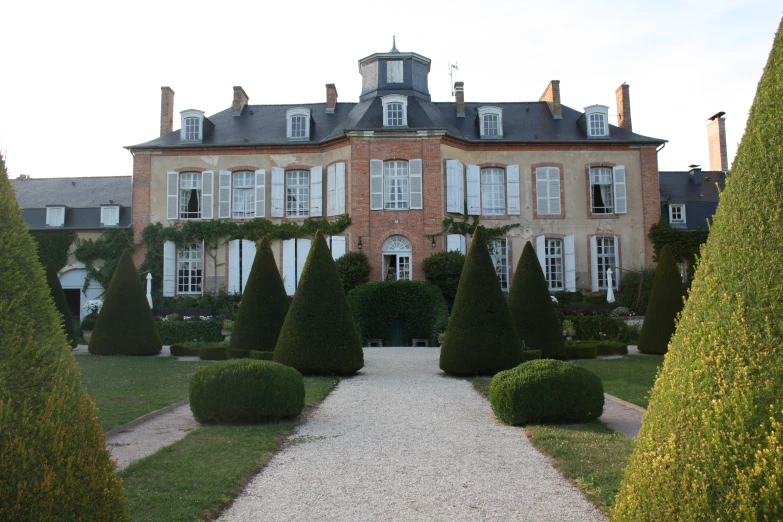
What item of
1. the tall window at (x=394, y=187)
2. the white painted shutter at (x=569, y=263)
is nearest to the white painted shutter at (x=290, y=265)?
the tall window at (x=394, y=187)

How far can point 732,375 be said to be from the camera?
2.82 metres

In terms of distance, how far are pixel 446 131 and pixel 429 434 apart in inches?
676

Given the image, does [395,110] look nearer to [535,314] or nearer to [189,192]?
[189,192]

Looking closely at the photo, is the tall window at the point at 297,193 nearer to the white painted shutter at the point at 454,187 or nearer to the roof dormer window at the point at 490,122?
the white painted shutter at the point at 454,187

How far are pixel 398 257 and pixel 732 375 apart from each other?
20.3m

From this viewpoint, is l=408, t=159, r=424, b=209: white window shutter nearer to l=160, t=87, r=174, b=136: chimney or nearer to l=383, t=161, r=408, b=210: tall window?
l=383, t=161, r=408, b=210: tall window

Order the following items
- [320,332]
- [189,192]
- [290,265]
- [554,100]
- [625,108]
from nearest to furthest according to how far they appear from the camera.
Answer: [320,332]
[290,265]
[189,192]
[625,108]
[554,100]

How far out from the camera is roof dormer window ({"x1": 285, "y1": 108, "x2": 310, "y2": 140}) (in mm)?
25453

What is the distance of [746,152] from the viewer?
3.11 m

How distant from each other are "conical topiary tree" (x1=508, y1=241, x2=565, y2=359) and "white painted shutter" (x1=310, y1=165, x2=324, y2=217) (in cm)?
1069

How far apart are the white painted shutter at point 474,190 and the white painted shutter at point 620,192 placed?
5007 millimetres

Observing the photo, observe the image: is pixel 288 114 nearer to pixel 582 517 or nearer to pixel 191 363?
pixel 191 363

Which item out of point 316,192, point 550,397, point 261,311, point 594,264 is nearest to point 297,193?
point 316,192

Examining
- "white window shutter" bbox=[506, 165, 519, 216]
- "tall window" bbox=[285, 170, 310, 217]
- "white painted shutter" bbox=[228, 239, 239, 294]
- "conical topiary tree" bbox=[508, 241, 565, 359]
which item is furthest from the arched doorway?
"conical topiary tree" bbox=[508, 241, 565, 359]
